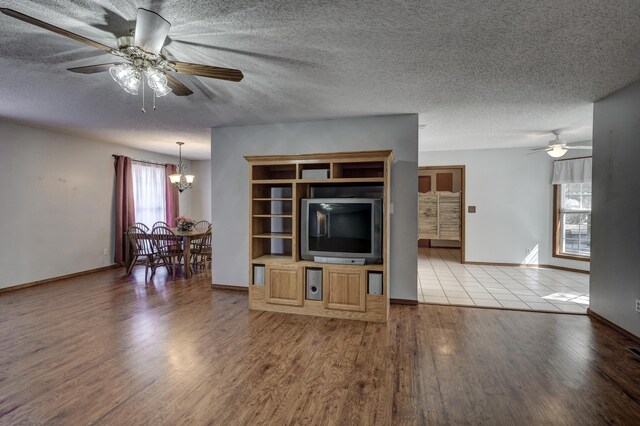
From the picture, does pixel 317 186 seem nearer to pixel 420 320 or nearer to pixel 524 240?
pixel 420 320

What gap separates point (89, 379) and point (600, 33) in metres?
4.35

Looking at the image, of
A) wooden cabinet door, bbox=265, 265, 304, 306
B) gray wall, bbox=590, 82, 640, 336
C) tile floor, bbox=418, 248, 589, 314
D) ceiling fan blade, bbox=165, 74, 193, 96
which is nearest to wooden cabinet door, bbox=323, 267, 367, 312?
wooden cabinet door, bbox=265, 265, 304, 306

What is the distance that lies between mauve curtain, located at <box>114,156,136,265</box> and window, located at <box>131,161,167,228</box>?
253 millimetres

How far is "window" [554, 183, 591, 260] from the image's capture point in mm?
6105

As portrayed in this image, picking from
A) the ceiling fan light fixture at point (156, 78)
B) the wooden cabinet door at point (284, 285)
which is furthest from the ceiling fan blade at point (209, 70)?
the wooden cabinet door at point (284, 285)

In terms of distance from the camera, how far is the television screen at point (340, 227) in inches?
149

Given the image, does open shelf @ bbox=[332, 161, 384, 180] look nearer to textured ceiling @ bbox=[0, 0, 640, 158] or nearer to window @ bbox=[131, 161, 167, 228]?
textured ceiling @ bbox=[0, 0, 640, 158]

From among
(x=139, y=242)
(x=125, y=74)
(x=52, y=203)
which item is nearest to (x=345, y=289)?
(x=125, y=74)

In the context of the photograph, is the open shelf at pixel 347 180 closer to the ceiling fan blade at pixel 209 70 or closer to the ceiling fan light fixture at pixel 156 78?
the ceiling fan blade at pixel 209 70

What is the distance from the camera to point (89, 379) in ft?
8.00

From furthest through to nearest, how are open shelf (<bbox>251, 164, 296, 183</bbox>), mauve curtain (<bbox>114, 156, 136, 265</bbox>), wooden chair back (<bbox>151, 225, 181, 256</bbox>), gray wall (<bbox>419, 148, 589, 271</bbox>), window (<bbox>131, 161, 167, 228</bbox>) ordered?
window (<bbox>131, 161, 167, 228</bbox>) < gray wall (<bbox>419, 148, 589, 271</bbox>) < mauve curtain (<bbox>114, 156, 136, 265</bbox>) < wooden chair back (<bbox>151, 225, 181, 256</bbox>) < open shelf (<bbox>251, 164, 296, 183</bbox>)

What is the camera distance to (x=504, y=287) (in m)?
5.11

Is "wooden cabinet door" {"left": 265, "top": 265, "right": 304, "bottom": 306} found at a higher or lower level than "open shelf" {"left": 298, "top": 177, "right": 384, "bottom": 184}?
lower

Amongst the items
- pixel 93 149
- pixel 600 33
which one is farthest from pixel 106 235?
pixel 600 33
